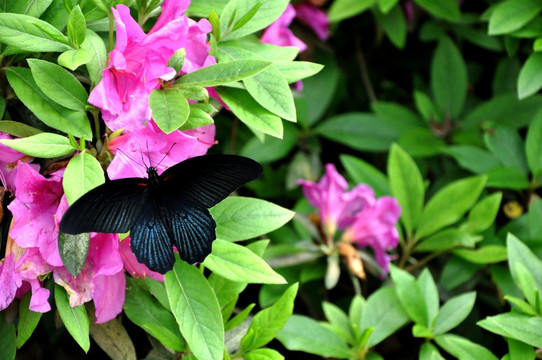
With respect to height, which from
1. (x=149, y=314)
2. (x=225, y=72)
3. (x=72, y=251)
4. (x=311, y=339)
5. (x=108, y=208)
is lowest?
(x=311, y=339)

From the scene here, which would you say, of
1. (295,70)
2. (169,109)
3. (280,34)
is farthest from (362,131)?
(169,109)

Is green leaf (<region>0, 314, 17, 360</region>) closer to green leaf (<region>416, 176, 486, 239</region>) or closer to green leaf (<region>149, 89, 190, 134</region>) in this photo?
green leaf (<region>149, 89, 190, 134</region>)

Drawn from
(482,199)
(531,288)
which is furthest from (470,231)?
(531,288)

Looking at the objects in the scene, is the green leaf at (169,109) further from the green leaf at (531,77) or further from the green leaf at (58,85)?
the green leaf at (531,77)

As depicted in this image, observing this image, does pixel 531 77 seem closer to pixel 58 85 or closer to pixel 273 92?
pixel 273 92

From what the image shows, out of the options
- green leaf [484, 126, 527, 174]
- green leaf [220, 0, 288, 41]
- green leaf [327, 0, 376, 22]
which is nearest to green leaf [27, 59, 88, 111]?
green leaf [220, 0, 288, 41]

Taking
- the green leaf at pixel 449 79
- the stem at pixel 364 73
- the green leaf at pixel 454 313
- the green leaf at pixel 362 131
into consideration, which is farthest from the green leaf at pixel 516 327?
the stem at pixel 364 73
